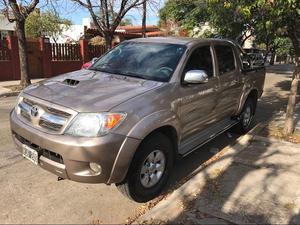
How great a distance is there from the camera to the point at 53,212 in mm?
3801

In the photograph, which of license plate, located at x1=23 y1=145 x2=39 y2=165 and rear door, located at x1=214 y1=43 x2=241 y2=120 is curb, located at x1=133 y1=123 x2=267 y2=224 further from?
license plate, located at x1=23 y1=145 x2=39 y2=165

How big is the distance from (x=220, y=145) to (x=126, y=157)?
3147 mm

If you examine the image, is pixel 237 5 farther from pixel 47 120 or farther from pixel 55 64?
pixel 55 64

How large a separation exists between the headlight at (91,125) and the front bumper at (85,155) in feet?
0.19

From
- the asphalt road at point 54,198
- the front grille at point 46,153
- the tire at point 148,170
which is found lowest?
the asphalt road at point 54,198

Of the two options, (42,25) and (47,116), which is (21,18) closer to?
(47,116)

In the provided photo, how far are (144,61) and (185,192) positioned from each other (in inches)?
70.5

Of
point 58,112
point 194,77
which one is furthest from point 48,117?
point 194,77

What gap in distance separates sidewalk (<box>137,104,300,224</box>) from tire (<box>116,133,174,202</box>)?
0.23 metres

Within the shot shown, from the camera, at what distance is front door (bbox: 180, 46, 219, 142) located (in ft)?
14.6

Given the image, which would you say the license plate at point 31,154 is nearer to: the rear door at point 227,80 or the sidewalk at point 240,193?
the sidewalk at point 240,193

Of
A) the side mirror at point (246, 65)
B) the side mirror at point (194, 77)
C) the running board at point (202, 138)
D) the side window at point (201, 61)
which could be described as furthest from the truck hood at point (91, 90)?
the side mirror at point (246, 65)

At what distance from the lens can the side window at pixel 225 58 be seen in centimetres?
558

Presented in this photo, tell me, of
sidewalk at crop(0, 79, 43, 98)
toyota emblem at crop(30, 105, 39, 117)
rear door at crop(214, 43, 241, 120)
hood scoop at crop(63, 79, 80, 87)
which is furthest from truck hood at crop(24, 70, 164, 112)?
sidewalk at crop(0, 79, 43, 98)
